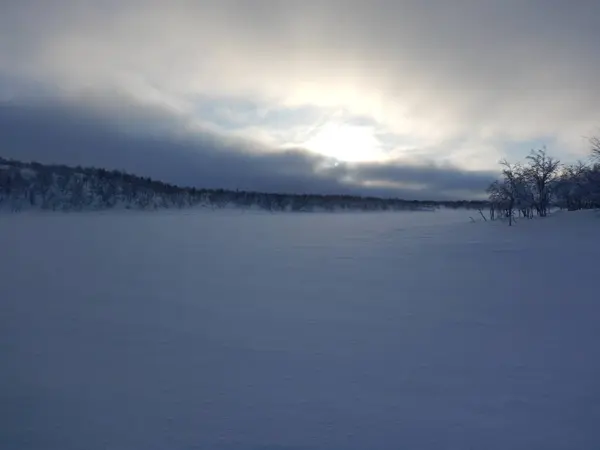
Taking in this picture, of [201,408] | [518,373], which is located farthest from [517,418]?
[201,408]

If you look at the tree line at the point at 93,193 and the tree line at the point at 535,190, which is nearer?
the tree line at the point at 535,190

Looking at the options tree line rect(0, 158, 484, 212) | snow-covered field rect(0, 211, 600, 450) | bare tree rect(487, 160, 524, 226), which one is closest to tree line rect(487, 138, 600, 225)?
bare tree rect(487, 160, 524, 226)

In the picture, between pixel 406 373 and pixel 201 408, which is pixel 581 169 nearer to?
pixel 406 373

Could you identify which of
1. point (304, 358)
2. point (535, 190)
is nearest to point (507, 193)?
point (535, 190)

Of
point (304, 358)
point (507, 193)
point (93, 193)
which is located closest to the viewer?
point (304, 358)

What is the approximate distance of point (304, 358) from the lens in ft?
20.4

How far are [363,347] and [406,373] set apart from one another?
108 cm

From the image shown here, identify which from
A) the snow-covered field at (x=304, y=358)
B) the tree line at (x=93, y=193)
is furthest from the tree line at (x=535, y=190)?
the tree line at (x=93, y=193)

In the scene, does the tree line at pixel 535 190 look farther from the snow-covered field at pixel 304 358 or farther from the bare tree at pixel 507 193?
the snow-covered field at pixel 304 358

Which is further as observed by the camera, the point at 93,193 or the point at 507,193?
the point at 93,193

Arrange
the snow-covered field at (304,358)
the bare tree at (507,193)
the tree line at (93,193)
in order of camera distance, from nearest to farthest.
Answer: the snow-covered field at (304,358)
the bare tree at (507,193)
the tree line at (93,193)

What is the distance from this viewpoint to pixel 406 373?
5.70 m

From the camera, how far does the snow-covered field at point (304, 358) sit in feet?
14.4

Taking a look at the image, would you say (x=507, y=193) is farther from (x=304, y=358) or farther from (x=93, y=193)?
(x=93, y=193)
